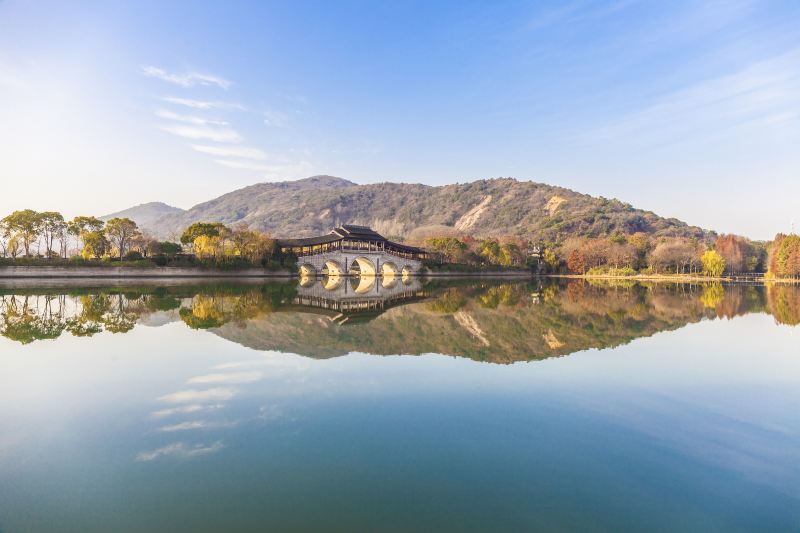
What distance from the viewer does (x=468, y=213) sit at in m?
160

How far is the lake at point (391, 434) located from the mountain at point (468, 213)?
91887mm

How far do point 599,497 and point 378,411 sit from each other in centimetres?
301

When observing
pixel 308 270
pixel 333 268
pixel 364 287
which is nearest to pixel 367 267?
pixel 333 268

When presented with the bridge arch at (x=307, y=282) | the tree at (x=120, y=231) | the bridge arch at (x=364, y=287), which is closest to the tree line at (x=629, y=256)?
the bridge arch at (x=364, y=287)

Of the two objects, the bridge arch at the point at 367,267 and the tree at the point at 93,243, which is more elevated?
the tree at the point at 93,243

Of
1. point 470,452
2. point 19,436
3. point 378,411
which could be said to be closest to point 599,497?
point 470,452

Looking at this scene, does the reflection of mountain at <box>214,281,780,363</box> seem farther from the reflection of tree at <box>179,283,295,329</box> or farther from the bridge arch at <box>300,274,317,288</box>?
the bridge arch at <box>300,274,317,288</box>

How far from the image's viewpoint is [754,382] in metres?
8.36

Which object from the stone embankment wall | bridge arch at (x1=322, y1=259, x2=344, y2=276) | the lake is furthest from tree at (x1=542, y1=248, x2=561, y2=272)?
the lake

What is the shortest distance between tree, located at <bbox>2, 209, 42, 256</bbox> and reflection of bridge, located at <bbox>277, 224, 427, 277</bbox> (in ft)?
67.6

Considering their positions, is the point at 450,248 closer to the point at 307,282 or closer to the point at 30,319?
the point at 307,282

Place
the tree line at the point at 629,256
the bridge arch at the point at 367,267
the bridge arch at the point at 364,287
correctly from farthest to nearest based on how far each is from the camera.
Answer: the tree line at the point at 629,256, the bridge arch at the point at 367,267, the bridge arch at the point at 364,287

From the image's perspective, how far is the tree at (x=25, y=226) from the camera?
39344 millimetres

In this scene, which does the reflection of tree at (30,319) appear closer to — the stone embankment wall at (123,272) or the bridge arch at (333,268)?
the stone embankment wall at (123,272)
